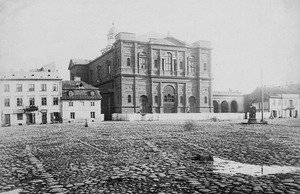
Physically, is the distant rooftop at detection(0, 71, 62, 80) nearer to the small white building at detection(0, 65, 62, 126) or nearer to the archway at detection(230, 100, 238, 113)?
the small white building at detection(0, 65, 62, 126)

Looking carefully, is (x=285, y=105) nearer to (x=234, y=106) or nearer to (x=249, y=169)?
(x=234, y=106)

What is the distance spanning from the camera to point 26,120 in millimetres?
37281

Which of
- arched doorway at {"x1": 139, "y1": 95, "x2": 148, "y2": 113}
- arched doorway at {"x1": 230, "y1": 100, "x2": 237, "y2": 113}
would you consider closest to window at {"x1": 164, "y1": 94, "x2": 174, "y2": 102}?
arched doorway at {"x1": 139, "y1": 95, "x2": 148, "y2": 113}

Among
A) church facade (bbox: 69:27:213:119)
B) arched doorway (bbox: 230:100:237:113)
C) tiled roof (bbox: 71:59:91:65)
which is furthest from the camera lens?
tiled roof (bbox: 71:59:91:65)

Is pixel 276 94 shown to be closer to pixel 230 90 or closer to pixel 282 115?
pixel 282 115

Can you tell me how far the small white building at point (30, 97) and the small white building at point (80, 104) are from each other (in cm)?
129

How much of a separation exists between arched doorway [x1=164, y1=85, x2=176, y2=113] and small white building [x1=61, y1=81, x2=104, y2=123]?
37.0 feet

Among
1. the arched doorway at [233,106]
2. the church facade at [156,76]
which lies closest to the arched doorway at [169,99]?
the church facade at [156,76]

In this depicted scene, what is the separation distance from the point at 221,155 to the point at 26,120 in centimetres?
3431

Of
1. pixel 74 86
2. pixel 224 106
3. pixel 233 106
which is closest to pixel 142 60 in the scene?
pixel 74 86

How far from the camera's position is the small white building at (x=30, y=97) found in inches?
1438

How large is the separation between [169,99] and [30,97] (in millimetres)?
21577

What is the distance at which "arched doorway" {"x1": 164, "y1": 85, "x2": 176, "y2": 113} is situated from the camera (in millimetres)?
45969

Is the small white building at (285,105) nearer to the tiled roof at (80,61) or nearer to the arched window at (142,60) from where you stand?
the arched window at (142,60)
